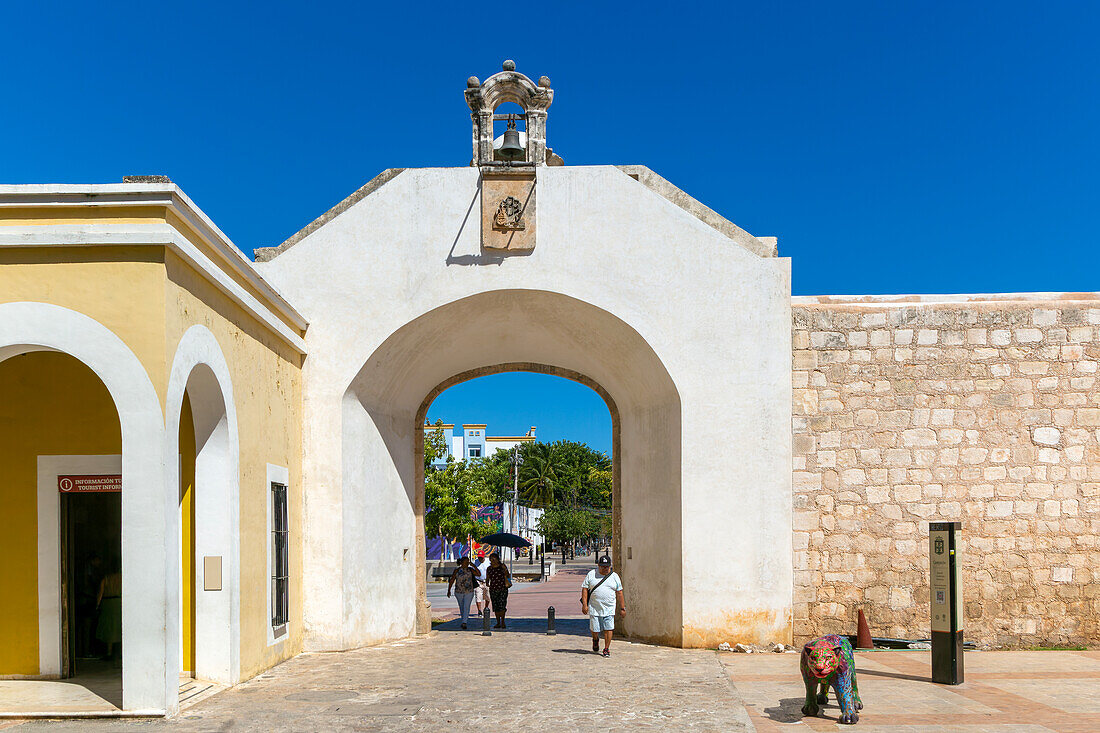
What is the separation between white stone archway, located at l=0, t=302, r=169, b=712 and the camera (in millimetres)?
8148

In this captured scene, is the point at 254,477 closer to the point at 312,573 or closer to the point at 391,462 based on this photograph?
the point at 312,573

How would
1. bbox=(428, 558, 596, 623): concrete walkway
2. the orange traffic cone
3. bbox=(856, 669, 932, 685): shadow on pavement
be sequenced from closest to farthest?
bbox=(856, 669, 932, 685): shadow on pavement
the orange traffic cone
bbox=(428, 558, 596, 623): concrete walkway

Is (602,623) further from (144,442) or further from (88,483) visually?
(144,442)

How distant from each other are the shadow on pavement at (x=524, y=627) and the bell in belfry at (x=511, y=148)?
743 centimetres

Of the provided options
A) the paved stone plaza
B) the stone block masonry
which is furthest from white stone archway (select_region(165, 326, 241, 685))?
the stone block masonry

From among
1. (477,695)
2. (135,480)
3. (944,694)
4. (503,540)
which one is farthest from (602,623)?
(503,540)

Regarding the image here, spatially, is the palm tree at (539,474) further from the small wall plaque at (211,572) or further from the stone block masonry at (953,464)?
the small wall plaque at (211,572)

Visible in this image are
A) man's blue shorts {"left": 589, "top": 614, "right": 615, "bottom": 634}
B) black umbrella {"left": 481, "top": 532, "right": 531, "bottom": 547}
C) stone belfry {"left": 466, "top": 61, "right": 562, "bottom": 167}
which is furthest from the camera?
black umbrella {"left": 481, "top": 532, "right": 531, "bottom": 547}

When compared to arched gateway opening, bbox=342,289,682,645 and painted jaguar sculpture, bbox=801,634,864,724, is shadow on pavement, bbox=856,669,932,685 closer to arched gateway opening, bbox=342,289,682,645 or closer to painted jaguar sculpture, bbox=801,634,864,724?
painted jaguar sculpture, bbox=801,634,864,724

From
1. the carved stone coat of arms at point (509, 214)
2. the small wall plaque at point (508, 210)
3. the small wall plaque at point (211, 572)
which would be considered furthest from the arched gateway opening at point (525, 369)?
the small wall plaque at point (211, 572)

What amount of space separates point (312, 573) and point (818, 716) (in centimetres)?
701

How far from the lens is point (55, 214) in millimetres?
8633

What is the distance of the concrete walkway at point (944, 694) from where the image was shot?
8258 mm

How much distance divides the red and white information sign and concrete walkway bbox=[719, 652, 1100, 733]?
667 cm
